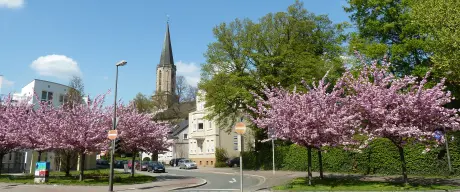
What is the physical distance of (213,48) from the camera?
127 feet

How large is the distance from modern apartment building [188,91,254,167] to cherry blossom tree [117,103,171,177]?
25.3m

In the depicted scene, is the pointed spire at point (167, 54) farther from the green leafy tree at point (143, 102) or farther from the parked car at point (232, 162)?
the parked car at point (232, 162)

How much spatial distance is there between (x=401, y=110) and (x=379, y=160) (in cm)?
1066

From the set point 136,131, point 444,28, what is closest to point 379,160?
point 444,28

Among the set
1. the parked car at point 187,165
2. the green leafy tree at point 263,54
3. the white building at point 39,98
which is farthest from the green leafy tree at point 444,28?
the parked car at point 187,165

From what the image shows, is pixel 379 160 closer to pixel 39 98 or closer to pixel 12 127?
pixel 12 127

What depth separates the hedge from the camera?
78.5 feet

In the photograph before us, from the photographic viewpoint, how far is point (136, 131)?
27.9m

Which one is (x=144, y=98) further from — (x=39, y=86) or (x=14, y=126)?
(x=14, y=126)

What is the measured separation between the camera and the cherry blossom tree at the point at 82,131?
953 inches

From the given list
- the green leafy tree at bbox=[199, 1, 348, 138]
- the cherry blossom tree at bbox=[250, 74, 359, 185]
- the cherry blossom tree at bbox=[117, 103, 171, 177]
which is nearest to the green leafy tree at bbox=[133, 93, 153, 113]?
the green leafy tree at bbox=[199, 1, 348, 138]

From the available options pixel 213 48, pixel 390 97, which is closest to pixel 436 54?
pixel 390 97

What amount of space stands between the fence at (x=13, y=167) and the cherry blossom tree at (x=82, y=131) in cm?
1851

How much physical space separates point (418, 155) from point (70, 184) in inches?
887
